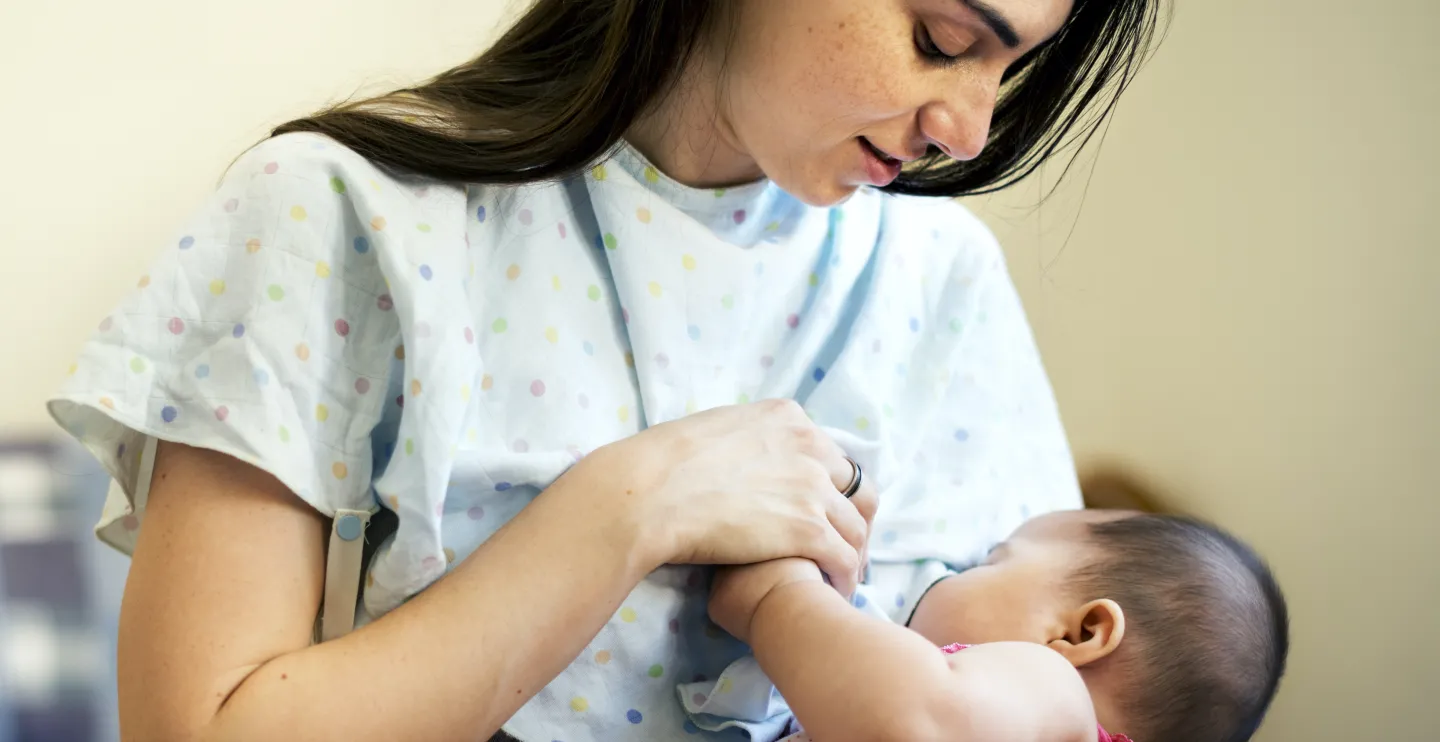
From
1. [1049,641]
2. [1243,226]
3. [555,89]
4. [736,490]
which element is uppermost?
[555,89]

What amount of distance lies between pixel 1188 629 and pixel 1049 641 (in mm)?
127

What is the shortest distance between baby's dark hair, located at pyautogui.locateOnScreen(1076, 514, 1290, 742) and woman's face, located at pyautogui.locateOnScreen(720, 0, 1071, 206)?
0.43 meters

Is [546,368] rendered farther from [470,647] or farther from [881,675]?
[881,675]

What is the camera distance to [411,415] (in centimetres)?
82

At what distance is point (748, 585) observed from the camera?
0.91 metres

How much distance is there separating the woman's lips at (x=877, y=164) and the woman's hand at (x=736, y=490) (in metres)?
0.23

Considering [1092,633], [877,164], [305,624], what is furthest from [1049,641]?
[305,624]

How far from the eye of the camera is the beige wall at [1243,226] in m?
1.46

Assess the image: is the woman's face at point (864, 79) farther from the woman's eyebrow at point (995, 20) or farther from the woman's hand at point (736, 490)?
A: the woman's hand at point (736, 490)

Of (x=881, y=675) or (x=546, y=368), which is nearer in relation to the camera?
(x=881, y=675)

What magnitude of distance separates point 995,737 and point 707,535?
10.7 inches

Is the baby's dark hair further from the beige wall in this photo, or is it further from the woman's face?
the beige wall

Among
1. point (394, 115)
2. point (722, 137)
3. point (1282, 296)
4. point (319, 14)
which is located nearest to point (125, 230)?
point (319, 14)

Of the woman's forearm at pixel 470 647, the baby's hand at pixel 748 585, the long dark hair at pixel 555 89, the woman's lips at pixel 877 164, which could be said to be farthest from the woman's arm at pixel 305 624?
the woman's lips at pixel 877 164
